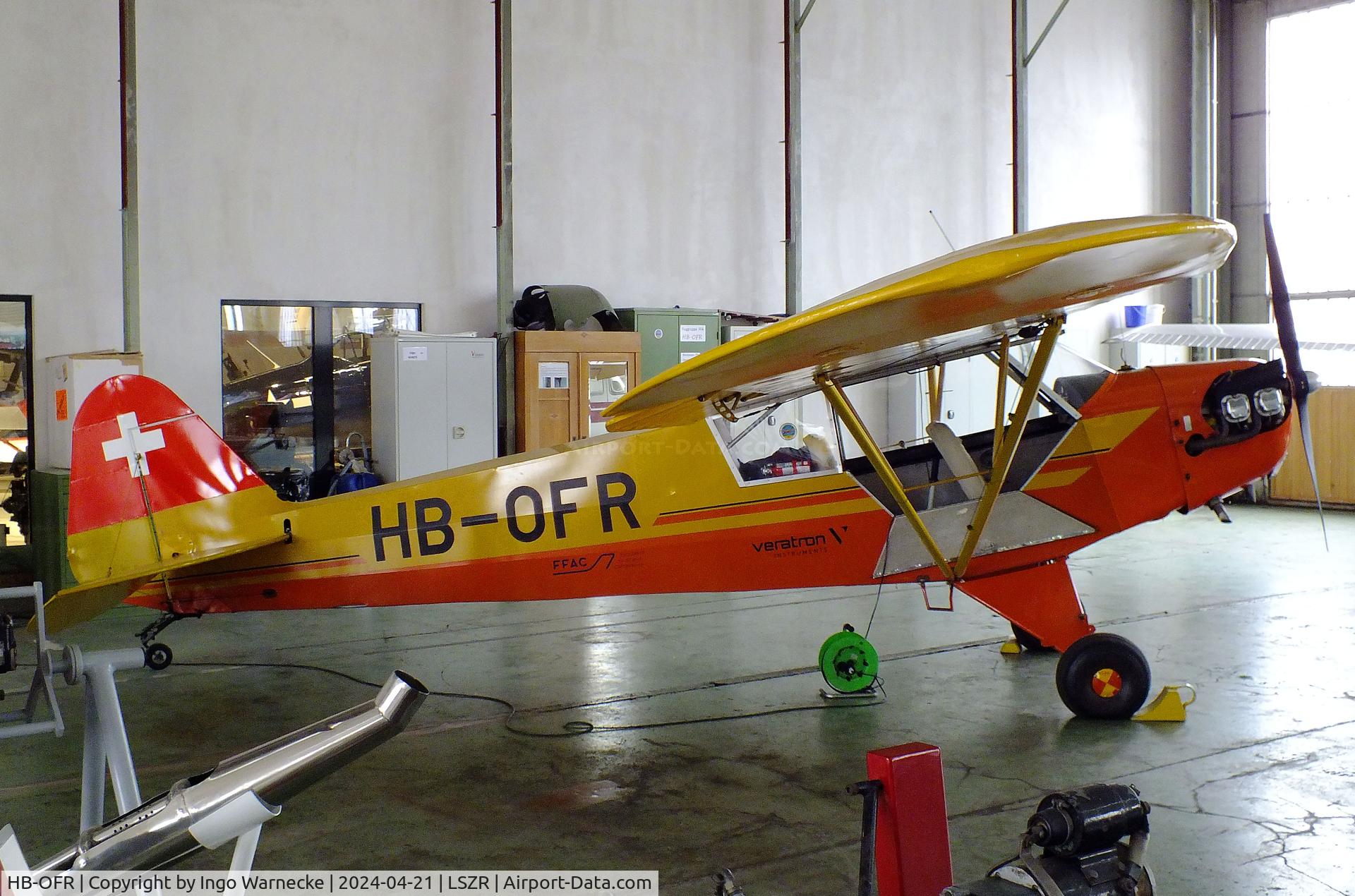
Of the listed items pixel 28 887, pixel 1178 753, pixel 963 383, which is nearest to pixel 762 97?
pixel 963 383

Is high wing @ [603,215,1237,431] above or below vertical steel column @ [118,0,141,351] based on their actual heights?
below

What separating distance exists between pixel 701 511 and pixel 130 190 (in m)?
6.51

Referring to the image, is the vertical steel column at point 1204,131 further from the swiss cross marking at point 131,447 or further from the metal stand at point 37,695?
the metal stand at point 37,695

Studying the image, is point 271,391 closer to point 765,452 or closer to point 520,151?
point 520,151

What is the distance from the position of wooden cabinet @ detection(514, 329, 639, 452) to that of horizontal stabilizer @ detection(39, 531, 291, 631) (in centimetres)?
553

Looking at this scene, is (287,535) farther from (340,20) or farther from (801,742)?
(340,20)

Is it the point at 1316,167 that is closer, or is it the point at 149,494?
the point at 149,494

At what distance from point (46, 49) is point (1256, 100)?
51.8 ft

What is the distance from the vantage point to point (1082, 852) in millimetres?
2281

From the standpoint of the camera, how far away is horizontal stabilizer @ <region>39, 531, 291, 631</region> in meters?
4.69

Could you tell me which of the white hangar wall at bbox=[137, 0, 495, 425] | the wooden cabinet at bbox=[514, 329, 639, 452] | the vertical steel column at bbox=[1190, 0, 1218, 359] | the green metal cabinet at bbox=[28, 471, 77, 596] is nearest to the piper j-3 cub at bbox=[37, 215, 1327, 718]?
the green metal cabinet at bbox=[28, 471, 77, 596]

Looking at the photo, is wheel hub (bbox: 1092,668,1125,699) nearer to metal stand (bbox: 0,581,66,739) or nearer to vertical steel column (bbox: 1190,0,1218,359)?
metal stand (bbox: 0,581,66,739)

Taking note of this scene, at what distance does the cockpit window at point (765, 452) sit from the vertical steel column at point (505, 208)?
5.57m
